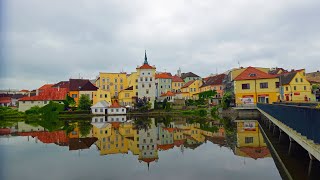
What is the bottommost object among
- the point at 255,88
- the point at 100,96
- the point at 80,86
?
the point at 100,96

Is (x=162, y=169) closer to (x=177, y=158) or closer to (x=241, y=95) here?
(x=177, y=158)

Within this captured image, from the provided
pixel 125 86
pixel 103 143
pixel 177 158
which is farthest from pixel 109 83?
pixel 177 158

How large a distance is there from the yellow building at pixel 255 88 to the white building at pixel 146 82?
2573 centimetres

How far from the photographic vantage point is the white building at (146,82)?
7275 centimetres

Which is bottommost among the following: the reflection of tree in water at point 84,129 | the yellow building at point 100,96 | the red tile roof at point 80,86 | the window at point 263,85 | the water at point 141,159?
the water at point 141,159

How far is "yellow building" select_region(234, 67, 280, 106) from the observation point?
50.8m

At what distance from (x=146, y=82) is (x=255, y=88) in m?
30.6

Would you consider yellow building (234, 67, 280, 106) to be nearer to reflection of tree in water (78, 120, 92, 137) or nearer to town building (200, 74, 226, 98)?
town building (200, 74, 226, 98)

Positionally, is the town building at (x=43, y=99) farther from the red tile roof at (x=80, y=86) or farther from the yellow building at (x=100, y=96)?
the yellow building at (x=100, y=96)

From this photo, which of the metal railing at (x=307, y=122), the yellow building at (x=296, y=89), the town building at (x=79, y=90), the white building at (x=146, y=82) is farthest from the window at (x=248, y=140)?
the town building at (x=79, y=90)

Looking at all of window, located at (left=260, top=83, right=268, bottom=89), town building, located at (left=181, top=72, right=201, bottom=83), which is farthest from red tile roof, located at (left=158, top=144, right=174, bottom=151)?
town building, located at (left=181, top=72, right=201, bottom=83)

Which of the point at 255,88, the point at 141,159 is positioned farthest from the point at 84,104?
the point at 141,159

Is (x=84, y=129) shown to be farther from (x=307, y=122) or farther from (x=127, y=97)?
(x=127, y=97)

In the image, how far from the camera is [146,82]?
73250mm
